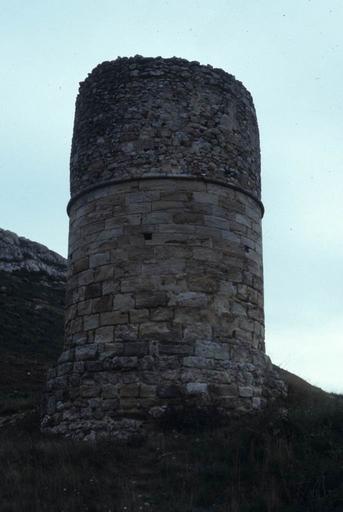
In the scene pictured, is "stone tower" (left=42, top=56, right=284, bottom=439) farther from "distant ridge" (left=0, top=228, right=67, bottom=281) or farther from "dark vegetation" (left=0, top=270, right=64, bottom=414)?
"distant ridge" (left=0, top=228, right=67, bottom=281)

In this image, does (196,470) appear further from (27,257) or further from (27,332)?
(27,257)

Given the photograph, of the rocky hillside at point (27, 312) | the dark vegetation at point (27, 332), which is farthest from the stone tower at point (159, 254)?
the rocky hillside at point (27, 312)

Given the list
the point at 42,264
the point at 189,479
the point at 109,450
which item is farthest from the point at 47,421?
the point at 42,264

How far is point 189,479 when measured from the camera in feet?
25.1

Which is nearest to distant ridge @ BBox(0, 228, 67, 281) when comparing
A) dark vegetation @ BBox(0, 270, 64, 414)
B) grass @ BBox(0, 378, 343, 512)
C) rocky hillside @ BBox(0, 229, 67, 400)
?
rocky hillside @ BBox(0, 229, 67, 400)

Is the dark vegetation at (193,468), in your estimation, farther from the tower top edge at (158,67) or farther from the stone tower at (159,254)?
the tower top edge at (158,67)

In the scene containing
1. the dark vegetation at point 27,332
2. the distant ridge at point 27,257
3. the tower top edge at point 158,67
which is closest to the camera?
the tower top edge at point 158,67

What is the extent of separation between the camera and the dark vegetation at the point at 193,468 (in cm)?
696

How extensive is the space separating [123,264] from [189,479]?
3698 mm

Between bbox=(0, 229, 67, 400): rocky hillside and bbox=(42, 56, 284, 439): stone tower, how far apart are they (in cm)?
677

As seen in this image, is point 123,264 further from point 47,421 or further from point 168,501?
point 168,501

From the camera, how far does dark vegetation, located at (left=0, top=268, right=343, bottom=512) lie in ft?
22.8

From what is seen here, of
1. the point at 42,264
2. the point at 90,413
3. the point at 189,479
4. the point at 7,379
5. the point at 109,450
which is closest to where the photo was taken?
the point at 189,479

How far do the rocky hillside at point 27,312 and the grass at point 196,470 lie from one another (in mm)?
7963
